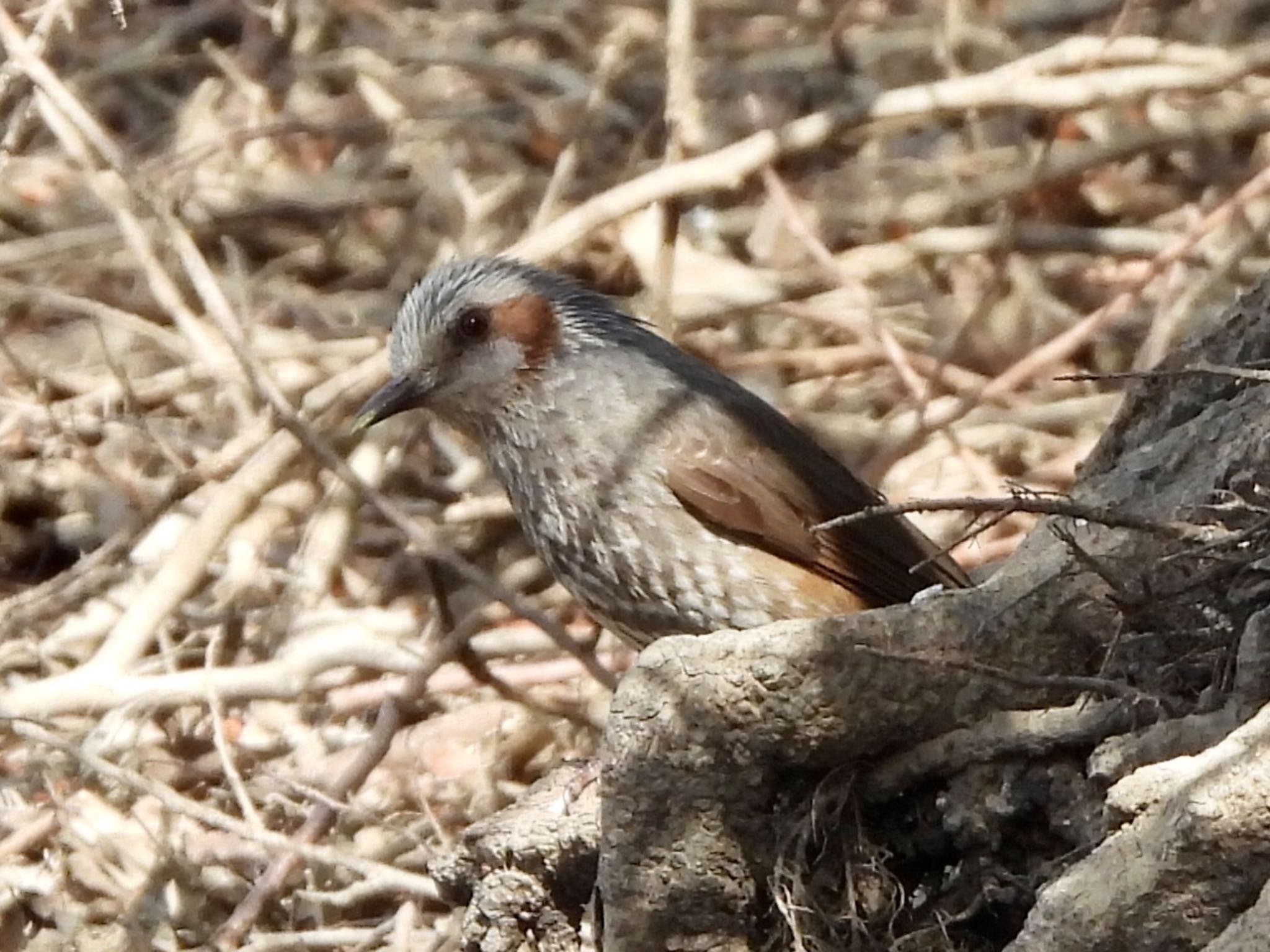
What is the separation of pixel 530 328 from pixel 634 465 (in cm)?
46

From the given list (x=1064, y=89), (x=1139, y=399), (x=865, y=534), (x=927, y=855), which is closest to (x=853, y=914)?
(x=927, y=855)

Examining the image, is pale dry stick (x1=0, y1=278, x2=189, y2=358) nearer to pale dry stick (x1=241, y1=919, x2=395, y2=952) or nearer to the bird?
the bird

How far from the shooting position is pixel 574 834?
353cm

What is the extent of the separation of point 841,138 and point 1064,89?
67 cm

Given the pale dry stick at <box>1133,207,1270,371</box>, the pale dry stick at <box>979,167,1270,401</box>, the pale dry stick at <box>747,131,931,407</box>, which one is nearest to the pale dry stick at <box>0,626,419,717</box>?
the pale dry stick at <box>747,131,931,407</box>

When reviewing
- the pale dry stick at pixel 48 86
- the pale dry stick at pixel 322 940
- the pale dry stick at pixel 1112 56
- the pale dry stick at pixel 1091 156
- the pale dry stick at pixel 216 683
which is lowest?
the pale dry stick at pixel 322 940

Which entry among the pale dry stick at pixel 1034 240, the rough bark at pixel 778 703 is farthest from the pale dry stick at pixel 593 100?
the rough bark at pixel 778 703

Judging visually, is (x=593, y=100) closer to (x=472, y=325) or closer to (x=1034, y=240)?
(x=1034, y=240)

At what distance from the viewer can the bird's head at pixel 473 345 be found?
4.77 metres

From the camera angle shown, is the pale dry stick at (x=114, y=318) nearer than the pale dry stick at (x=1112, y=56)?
Yes

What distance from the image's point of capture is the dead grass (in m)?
4.95

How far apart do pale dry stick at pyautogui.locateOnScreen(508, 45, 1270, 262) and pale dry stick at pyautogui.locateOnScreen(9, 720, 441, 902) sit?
6.49 feet

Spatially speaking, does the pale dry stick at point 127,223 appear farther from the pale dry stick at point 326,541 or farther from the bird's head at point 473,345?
the bird's head at point 473,345

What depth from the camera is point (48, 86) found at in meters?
5.29
